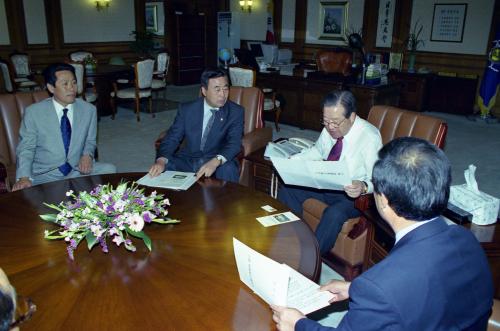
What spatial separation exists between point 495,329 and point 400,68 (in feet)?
24.4

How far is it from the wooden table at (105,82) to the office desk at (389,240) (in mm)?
5799

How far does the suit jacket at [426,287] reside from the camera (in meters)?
1.09

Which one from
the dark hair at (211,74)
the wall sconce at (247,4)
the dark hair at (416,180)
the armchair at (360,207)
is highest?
the wall sconce at (247,4)

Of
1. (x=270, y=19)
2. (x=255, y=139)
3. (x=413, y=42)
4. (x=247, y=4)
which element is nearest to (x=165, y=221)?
(x=255, y=139)

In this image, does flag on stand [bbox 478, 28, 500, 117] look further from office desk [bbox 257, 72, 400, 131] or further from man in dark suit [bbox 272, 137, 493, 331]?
man in dark suit [bbox 272, 137, 493, 331]

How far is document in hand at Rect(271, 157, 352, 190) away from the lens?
233cm

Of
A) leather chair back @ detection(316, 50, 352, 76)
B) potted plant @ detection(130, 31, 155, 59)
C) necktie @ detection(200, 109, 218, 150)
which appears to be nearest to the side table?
necktie @ detection(200, 109, 218, 150)

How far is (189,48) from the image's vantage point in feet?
35.9

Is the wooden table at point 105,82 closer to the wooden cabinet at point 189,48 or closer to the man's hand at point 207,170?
the wooden cabinet at point 189,48

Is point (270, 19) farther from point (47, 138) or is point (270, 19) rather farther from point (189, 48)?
point (47, 138)

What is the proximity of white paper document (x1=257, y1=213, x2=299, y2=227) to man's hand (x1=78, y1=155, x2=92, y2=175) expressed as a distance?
5.10 ft

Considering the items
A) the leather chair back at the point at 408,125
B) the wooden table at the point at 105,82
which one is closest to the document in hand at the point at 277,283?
the leather chair back at the point at 408,125

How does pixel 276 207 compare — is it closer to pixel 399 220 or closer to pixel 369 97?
pixel 399 220

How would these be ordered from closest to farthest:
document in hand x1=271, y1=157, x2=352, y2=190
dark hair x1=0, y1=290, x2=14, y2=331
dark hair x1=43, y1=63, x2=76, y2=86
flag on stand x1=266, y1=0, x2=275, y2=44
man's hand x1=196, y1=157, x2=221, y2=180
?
dark hair x1=0, y1=290, x2=14, y2=331
document in hand x1=271, y1=157, x2=352, y2=190
man's hand x1=196, y1=157, x2=221, y2=180
dark hair x1=43, y1=63, x2=76, y2=86
flag on stand x1=266, y1=0, x2=275, y2=44
